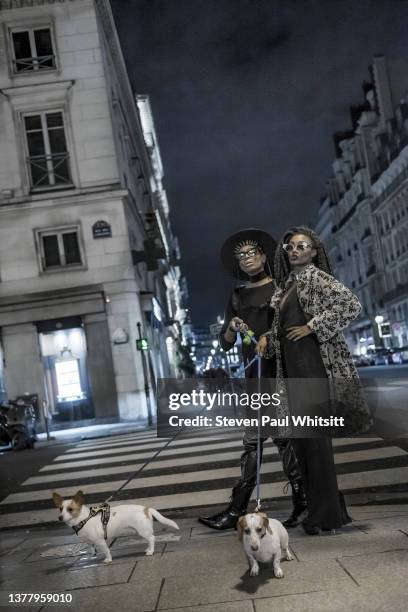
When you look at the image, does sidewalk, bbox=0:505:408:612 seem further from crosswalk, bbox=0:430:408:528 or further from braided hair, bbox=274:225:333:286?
braided hair, bbox=274:225:333:286

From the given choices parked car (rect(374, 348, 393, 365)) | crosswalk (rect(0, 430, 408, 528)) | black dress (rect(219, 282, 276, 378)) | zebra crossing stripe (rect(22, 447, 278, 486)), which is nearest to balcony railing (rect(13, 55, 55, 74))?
crosswalk (rect(0, 430, 408, 528))

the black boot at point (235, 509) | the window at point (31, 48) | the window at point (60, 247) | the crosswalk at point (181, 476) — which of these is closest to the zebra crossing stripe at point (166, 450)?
the crosswalk at point (181, 476)

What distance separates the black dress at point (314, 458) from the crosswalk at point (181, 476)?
1437 millimetres

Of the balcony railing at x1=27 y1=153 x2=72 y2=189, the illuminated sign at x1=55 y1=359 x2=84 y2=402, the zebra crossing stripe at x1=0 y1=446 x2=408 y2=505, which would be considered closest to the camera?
the zebra crossing stripe at x1=0 y1=446 x2=408 y2=505

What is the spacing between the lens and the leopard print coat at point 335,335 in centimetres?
461

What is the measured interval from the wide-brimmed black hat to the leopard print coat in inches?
32.5

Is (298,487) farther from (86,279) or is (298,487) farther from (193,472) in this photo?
(86,279)

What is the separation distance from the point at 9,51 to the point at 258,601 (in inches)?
971

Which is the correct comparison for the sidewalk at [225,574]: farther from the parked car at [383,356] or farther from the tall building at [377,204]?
the tall building at [377,204]

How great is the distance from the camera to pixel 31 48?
25078 millimetres

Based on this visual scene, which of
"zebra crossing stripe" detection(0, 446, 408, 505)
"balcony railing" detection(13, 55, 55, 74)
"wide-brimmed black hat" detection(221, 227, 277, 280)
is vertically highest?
"balcony railing" detection(13, 55, 55, 74)

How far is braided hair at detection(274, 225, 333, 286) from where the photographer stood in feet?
16.4

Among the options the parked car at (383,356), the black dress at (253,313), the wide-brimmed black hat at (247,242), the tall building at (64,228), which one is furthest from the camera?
the parked car at (383,356)

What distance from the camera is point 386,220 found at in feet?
253
